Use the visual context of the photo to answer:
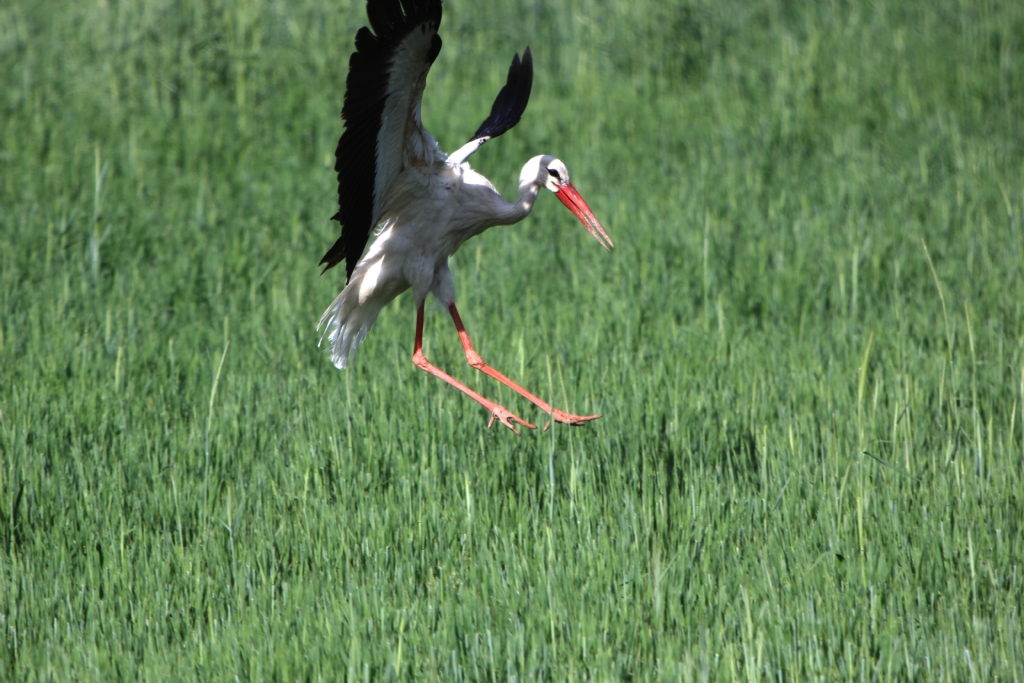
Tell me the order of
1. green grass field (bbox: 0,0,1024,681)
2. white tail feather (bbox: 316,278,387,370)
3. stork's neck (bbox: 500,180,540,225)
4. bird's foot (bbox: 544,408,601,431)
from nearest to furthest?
green grass field (bbox: 0,0,1024,681) → bird's foot (bbox: 544,408,601,431) → stork's neck (bbox: 500,180,540,225) → white tail feather (bbox: 316,278,387,370)

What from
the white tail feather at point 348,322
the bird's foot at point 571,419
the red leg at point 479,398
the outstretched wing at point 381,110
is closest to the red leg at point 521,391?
the bird's foot at point 571,419

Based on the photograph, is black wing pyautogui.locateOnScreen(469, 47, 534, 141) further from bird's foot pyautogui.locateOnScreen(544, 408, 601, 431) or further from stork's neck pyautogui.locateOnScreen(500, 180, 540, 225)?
bird's foot pyautogui.locateOnScreen(544, 408, 601, 431)

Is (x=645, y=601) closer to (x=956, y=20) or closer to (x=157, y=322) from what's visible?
(x=157, y=322)

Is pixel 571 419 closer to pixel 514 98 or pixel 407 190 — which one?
pixel 407 190

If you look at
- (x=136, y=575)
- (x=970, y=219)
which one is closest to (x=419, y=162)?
(x=136, y=575)

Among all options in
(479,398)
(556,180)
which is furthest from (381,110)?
(479,398)

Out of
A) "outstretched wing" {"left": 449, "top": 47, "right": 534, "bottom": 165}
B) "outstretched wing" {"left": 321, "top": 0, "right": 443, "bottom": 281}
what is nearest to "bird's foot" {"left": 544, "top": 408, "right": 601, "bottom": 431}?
"outstretched wing" {"left": 321, "top": 0, "right": 443, "bottom": 281}

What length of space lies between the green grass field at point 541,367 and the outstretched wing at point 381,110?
0.89m

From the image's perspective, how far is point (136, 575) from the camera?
11.0 feet

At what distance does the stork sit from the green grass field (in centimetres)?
30

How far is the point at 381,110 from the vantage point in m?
3.99

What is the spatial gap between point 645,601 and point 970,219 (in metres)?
4.63

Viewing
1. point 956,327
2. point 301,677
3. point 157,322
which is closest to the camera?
point 301,677

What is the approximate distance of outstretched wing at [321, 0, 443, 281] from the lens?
3.70m
